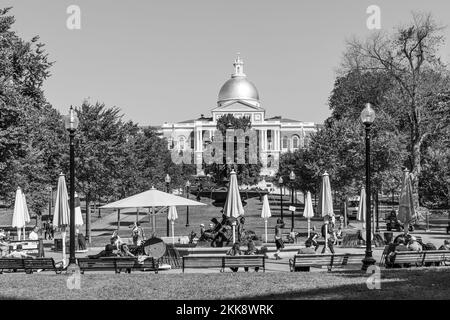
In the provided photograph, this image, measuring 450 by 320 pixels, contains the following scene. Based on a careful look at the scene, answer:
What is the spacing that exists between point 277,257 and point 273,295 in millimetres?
10886

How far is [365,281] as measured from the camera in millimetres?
15875

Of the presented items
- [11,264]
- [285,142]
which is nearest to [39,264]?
[11,264]

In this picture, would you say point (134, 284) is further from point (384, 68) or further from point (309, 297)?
point (384, 68)

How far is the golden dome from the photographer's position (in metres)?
175

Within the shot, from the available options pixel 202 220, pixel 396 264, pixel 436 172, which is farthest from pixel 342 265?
pixel 202 220

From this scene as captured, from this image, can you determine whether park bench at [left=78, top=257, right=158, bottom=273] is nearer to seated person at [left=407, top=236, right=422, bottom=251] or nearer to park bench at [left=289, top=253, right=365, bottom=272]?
park bench at [left=289, top=253, right=365, bottom=272]

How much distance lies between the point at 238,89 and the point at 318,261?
15726cm

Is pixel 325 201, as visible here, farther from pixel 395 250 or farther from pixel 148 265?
pixel 148 265

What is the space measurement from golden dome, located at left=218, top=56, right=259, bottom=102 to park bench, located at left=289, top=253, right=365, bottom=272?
155752mm

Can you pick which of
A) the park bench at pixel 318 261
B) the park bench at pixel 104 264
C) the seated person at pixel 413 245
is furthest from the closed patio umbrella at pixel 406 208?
the park bench at pixel 104 264

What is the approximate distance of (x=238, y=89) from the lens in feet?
575

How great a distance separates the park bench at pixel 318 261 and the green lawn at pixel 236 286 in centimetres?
137

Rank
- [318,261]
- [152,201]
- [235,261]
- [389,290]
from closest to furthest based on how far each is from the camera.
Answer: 1. [389,290]
2. [235,261]
3. [318,261]
4. [152,201]

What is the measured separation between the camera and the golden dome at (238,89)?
175 m
